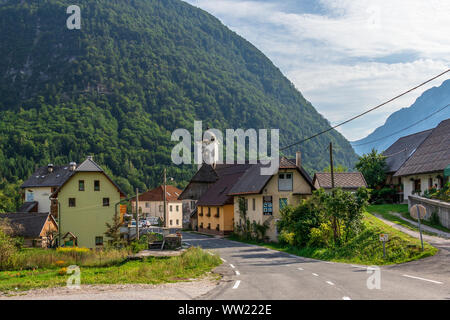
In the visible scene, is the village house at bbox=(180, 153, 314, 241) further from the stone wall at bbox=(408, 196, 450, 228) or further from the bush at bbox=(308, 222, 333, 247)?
the stone wall at bbox=(408, 196, 450, 228)

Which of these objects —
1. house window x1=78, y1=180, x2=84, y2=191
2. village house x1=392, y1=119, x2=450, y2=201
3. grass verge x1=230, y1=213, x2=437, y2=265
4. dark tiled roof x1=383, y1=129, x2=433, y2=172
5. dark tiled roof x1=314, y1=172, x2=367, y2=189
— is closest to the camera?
grass verge x1=230, y1=213, x2=437, y2=265

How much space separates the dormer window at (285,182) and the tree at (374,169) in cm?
1793

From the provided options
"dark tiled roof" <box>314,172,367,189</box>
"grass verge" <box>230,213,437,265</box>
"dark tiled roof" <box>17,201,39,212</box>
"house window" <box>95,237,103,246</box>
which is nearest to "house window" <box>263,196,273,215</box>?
"dark tiled roof" <box>314,172,367,189</box>

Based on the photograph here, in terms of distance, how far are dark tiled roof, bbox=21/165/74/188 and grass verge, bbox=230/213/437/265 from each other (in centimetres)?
4717

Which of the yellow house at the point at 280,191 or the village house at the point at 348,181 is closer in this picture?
the yellow house at the point at 280,191

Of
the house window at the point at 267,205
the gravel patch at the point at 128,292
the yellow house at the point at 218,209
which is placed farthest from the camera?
the yellow house at the point at 218,209

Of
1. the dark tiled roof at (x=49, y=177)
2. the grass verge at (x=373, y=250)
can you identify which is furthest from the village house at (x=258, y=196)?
the dark tiled roof at (x=49, y=177)

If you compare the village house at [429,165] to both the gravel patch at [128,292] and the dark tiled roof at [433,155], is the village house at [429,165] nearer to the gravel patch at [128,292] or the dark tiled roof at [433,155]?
the dark tiled roof at [433,155]

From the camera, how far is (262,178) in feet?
149

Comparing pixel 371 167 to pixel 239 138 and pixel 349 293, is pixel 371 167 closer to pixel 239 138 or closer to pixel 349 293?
pixel 349 293

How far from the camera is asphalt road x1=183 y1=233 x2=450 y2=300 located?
14.7 m

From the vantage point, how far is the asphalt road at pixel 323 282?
14711mm

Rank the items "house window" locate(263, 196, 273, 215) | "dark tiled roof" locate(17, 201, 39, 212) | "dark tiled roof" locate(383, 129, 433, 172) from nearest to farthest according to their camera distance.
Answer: "house window" locate(263, 196, 273, 215) → "dark tiled roof" locate(383, 129, 433, 172) → "dark tiled roof" locate(17, 201, 39, 212)
